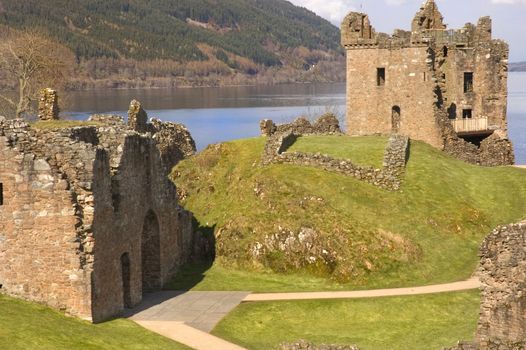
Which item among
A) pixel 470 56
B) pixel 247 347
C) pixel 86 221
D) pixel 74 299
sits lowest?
pixel 247 347

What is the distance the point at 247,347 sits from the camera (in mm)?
24938

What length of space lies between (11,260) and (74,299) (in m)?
2.57

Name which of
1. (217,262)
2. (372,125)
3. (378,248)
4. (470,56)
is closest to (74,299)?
(217,262)

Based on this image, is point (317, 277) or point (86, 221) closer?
point (86, 221)

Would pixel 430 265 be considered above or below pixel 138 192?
below

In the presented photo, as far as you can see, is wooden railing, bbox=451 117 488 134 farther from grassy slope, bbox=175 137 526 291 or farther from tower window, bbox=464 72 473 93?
grassy slope, bbox=175 137 526 291

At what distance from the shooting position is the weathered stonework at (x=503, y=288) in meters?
18.9

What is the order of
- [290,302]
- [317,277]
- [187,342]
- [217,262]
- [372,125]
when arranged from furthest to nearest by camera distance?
1. [372,125]
2. [217,262]
3. [317,277]
4. [290,302]
5. [187,342]

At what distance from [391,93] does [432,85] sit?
10.9 feet

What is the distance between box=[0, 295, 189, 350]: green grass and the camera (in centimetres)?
2148

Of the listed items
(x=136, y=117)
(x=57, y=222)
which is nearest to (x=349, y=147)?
(x=136, y=117)

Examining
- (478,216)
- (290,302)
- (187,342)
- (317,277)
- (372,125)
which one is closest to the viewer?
(187,342)

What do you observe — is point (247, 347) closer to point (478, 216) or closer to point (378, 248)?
point (378, 248)

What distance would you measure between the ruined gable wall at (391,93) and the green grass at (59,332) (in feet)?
101
